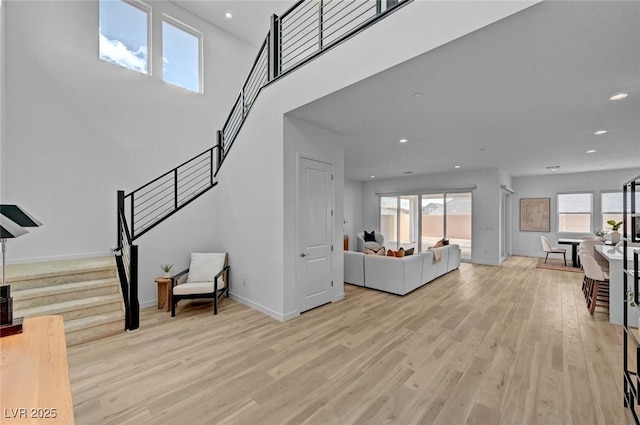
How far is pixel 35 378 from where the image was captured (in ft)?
4.10

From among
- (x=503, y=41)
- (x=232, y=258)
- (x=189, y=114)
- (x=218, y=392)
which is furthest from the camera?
(x=189, y=114)

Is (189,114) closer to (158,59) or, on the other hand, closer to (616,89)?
(158,59)

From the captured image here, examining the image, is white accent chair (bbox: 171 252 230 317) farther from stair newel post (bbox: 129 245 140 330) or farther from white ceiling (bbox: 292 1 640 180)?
white ceiling (bbox: 292 1 640 180)

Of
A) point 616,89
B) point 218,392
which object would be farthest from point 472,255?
point 218,392

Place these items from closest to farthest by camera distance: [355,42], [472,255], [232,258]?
[355,42] < [232,258] < [472,255]

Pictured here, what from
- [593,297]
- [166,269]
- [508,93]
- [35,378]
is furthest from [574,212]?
[35,378]

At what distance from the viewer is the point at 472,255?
8.30 m

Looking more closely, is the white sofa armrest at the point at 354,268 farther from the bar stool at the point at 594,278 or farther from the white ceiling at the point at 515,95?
the bar stool at the point at 594,278

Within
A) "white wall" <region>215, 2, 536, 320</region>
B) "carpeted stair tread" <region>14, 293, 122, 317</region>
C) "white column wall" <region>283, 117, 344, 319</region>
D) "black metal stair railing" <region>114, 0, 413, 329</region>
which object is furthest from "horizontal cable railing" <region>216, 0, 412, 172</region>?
"carpeted stair tread" <region>14, 293, 122, 317</region>

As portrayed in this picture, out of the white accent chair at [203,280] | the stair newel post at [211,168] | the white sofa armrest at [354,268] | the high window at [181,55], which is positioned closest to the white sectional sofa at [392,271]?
the white sofa armrest at [354,268]

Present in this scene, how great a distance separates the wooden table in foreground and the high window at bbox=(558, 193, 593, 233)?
1203 centimetres

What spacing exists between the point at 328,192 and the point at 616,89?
367cm

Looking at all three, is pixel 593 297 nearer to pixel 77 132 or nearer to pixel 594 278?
pixel 594 278

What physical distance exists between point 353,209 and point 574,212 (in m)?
7.33
